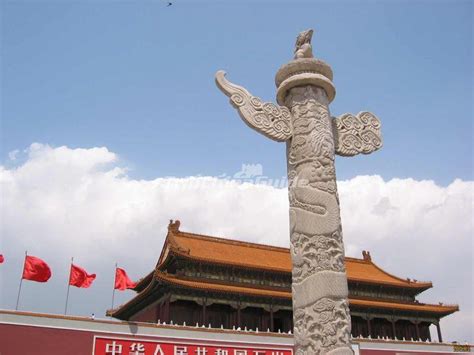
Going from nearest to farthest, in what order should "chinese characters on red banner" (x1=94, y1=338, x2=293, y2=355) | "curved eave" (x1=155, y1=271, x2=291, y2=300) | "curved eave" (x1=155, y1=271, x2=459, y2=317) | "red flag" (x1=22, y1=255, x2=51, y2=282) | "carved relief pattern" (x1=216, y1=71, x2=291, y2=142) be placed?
"carved relief pattern" (x1=216, y1=71, x2=291, y2=142) → "chinese characters on red banner" (x1=94, y1=338, x2=293, y2=355) → "red flag" (x1=22, y1=255, x2=51, y2=282) → "curved eave" (x1=155, y1=271, x2=291, y2=300) → "curved eave" (x1=155, y1=271, x2=459, y2=317)

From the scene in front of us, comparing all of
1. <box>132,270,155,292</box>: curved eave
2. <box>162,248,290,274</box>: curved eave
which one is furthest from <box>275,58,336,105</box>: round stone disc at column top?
<box>132,270,155,292</box>: curved eave

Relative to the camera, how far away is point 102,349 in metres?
14.2

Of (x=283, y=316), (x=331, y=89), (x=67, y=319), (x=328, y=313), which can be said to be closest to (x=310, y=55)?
(x=331, y=89)

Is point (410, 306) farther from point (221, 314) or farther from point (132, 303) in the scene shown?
point (132, 303)

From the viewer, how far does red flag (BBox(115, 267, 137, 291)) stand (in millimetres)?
17703

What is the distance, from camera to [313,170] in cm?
487

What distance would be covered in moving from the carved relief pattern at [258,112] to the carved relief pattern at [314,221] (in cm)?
14

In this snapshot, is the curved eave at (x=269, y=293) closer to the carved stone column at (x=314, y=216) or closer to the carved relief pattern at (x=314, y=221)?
the carved stone column at (x=314, y=216)

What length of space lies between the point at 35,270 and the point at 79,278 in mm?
1684

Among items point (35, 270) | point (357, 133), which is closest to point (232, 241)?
point (35, 270)

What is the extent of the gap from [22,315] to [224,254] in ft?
32.9

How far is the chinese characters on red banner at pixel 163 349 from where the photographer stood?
563 inches

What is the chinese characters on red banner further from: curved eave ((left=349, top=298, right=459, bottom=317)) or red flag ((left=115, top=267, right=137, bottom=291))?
curved eave ((left=349, top=298, right=459, bottom=317))

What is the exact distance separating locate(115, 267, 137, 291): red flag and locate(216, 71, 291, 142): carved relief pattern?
14127mm
